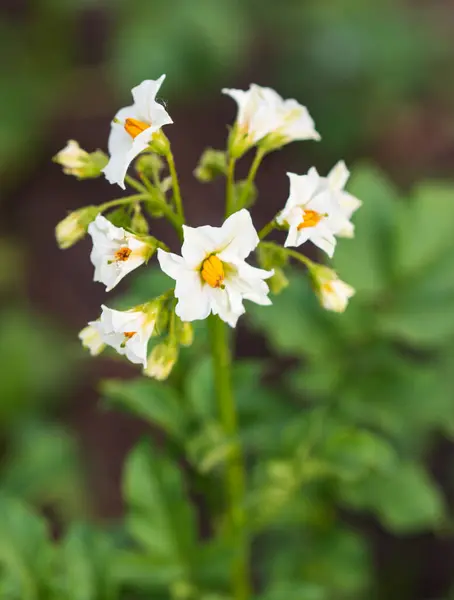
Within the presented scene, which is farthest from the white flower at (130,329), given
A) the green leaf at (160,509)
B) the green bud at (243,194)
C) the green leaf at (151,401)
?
the green leaf at (160,509)

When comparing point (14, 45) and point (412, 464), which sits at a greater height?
point (14, 45)

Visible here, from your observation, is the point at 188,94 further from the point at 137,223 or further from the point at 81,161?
the point at 137,223

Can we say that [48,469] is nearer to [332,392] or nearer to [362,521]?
[332,392]

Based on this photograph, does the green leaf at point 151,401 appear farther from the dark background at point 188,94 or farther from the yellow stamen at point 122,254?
the dark background at point 188,94

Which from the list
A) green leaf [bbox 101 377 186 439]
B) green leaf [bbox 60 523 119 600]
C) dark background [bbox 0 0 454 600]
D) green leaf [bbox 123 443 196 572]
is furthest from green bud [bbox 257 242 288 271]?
dark background [bbox 0 0 454 600]

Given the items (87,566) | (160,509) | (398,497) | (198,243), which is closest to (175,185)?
(198,243)

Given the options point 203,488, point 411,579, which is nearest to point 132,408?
point 203,488
